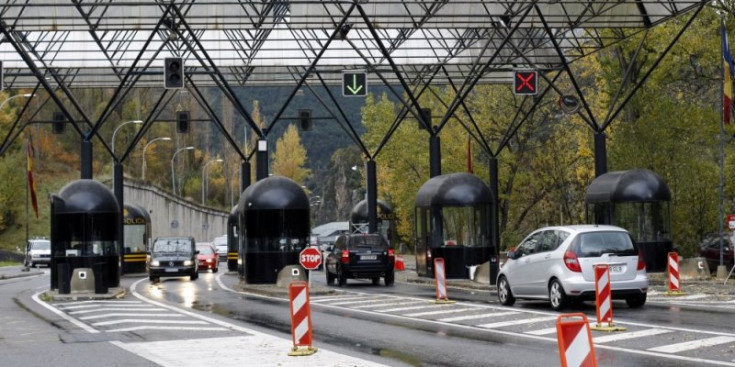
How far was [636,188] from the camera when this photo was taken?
3416 cm

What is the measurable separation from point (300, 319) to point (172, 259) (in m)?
28.9

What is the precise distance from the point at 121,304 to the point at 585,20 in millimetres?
19053

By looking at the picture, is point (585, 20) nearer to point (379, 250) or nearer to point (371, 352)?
point (379, 250)

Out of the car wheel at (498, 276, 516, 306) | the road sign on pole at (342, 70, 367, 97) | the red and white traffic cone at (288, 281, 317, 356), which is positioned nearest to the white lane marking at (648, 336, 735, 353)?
the red and white traffic cone at (288, 281, 317, 356)

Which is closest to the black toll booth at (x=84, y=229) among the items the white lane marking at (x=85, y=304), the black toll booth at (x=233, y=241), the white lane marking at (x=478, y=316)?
the white lane marking at (x=85, y=304)

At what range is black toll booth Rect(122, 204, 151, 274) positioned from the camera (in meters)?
50.4

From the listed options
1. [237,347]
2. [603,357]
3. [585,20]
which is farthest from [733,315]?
[585,20]

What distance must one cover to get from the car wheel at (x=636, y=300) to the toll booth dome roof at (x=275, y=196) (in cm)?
1322

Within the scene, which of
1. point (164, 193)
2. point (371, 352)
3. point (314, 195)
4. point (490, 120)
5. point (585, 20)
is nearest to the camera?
point (371, 352)

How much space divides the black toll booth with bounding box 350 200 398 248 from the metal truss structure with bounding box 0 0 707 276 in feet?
26.8

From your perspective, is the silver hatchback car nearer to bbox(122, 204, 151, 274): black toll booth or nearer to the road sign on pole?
the road sign on pole

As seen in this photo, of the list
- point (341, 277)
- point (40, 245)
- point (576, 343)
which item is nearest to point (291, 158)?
point (40, 245)

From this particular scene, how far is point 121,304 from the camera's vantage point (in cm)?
2720

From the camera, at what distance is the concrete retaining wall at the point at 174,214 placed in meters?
82.1
